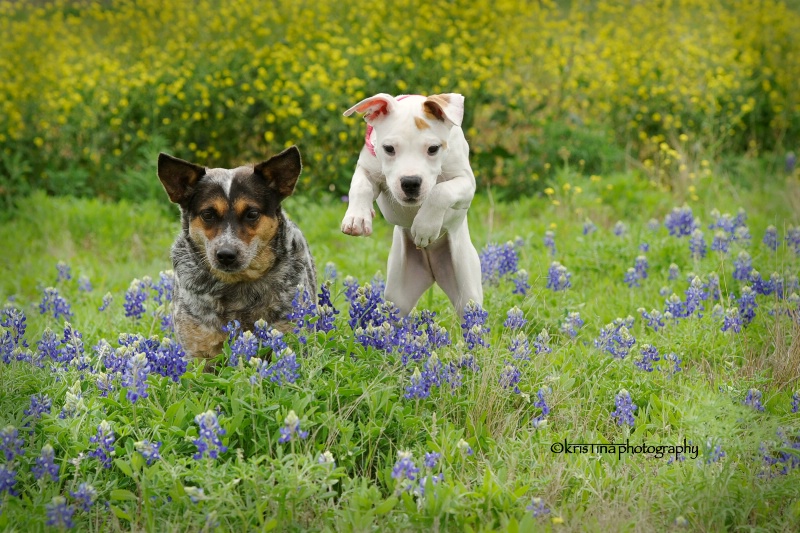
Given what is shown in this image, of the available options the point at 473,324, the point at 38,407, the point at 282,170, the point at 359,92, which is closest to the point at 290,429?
the point at 38,407

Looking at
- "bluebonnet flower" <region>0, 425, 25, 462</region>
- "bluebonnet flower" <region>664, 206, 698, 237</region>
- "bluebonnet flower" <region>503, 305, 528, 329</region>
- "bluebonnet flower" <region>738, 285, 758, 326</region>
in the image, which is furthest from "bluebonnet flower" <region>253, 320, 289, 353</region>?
"bluebonnet flower" <region>664, 206, 698, 237</region>

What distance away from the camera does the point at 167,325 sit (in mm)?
5418

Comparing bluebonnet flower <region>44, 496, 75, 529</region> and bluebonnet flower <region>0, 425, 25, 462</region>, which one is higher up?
bluebonnet flower <region>0, 425, 25, 462</region>

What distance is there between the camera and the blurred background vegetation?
374 inches

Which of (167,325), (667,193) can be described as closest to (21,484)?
(167,325)

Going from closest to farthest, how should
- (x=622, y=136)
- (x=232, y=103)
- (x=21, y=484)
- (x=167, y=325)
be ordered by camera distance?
(x=21, y=484) → (x=167, y=325) → (x=232, y=103) → (x=622, y=136)

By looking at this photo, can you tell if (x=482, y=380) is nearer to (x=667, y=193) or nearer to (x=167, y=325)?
(x=167, y=325)

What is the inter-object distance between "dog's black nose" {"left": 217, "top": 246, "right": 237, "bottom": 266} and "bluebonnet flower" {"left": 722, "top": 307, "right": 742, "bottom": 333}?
9.35ft

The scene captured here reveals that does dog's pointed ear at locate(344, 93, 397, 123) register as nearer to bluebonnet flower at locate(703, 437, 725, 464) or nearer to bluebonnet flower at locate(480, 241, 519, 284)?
bluebonnet flower at locate(480, 241, 519, 284)

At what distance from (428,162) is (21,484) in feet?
8.05

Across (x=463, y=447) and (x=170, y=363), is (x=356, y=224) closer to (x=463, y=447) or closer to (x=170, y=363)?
(x=170, y=363)

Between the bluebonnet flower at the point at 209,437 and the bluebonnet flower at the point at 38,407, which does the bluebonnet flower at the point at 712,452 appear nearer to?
the bluebonnet flower at the point at 209,437

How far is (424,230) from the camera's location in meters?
4.57

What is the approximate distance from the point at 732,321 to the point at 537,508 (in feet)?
7.15
